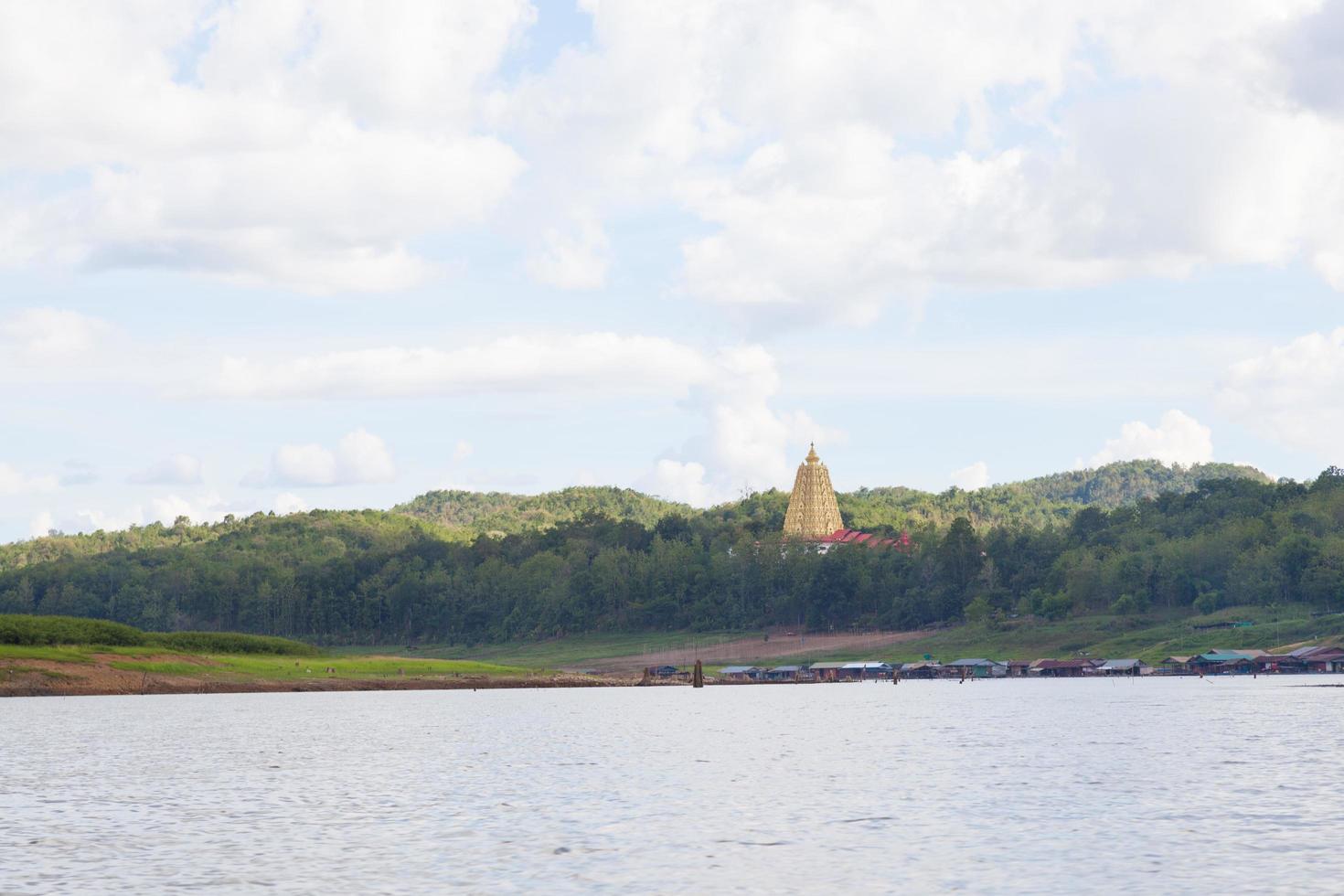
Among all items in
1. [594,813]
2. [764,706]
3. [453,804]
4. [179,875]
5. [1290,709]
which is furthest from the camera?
[764,706]

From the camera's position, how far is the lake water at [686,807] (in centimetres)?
4550

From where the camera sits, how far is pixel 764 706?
168m

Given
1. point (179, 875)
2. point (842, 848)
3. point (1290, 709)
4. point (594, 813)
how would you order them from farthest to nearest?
point (1290, 709)
point (594, 813)
point (842, 848)
point (179, 875)

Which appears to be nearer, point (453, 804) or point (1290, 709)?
point (453, 804)

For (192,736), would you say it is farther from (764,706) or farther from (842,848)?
(842,848)

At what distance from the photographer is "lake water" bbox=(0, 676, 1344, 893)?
149ft

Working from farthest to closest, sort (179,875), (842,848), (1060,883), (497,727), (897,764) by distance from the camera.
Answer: (497,727) < (897,764) < (842,848) < (179,875) < (1060,883)

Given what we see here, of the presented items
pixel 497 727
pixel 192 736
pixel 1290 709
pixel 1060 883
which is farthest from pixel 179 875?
pixel 1290 709

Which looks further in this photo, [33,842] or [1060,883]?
[33,842]

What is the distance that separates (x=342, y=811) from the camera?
62.8 meters

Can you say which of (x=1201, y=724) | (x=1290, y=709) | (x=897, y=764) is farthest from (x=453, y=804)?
(x=1290, y=709)

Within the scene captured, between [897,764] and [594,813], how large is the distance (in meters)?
27.7

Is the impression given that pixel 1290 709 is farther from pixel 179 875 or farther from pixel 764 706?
pixel 179 875

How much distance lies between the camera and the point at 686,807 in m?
63.8
